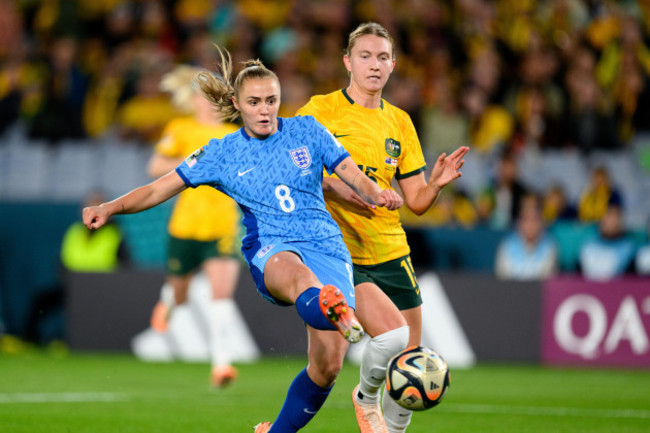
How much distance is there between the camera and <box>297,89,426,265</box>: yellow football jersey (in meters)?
6.14

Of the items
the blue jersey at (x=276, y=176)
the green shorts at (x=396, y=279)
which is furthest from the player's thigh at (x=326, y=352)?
the green shorts at (x=396, y=279)

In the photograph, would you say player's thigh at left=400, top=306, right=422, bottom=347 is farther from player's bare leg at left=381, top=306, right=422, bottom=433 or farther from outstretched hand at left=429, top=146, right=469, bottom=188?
outstretched hand at left=429, top=146, right=469, bottom=188

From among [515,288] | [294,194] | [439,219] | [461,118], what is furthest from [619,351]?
[294,194]

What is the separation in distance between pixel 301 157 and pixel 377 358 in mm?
1178

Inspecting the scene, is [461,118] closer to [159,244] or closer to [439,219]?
[439,219]

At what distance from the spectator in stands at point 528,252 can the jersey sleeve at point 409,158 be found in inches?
246

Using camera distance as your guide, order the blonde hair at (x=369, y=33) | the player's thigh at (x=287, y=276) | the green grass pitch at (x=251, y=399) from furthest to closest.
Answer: the green grass pitch at (x=251, y=399) → the blonde hair at (x=369, y=33) → the player's thigh at (x=287, y=276)

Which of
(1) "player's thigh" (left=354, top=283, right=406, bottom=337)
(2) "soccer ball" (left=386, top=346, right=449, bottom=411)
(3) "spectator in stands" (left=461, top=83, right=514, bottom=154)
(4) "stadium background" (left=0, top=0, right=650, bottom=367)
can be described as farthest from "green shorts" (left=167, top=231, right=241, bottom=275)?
(3) "spectator in stands" (left=461, top=83, right=514, bottom=154)

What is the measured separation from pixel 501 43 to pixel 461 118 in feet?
5.80

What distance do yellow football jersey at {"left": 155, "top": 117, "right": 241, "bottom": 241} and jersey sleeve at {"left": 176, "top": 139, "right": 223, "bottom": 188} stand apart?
4.16 meters

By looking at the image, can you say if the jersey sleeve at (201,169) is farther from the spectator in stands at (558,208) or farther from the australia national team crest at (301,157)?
the spectator in stands at (558,208)

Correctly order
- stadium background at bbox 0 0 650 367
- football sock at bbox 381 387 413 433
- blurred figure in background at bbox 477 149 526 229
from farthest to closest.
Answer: blurred figure in background at bbox 477 149 526 229
stadium background at bbox 0 0 650 367
football sock at bbox 381 387 413 433

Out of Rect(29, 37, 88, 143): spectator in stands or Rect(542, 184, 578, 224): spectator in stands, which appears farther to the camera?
Rect(29, 37, 88, 143): spectator in stands

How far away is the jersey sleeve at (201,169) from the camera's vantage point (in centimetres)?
558
